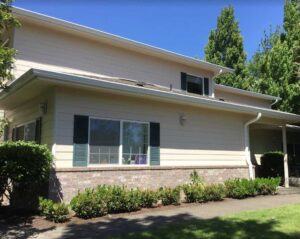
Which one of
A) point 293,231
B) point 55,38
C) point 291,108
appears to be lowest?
point 293,231

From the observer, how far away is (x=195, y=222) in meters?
7.85

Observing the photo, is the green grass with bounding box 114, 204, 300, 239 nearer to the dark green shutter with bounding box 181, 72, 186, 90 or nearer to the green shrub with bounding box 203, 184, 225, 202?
the green shrub with bounding box 203, 184, 225, 202

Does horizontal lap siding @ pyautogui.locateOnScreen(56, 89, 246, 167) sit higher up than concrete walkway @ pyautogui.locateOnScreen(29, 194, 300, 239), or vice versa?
horizontal lap siding @ pyautogui.locateOnScreen(56, 89, 246, 167)

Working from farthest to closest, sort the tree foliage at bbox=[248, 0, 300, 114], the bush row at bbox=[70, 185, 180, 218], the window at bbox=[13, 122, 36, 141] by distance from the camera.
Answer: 1. the tree foliage at bbox=[248, 0, 300, 114]
2. the window at bbox=[13, 122, 36, 141]
3. the bush row at bbox=[70, 185, 180, 218]

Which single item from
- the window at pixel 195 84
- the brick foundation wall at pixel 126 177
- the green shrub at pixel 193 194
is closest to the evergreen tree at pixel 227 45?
the window at pixel 195 84

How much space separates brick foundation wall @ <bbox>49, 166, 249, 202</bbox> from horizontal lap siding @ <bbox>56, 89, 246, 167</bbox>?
0.27 m

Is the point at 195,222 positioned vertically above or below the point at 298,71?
below

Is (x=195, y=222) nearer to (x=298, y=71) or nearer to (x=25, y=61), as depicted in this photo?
(x=25, y=61)

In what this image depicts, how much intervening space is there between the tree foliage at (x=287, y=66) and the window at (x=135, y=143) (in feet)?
44.7

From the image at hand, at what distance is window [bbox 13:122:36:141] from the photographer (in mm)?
11095

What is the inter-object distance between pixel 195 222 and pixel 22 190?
428 cm

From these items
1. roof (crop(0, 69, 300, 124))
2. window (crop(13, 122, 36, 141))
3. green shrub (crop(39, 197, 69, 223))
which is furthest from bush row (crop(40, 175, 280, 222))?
window (crop(13, 122, 36, 141))

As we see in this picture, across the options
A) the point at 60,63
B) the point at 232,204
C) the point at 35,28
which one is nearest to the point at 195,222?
the point at 232,204

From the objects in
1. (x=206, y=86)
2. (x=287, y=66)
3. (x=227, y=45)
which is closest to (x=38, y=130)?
(x=206, y=86)
